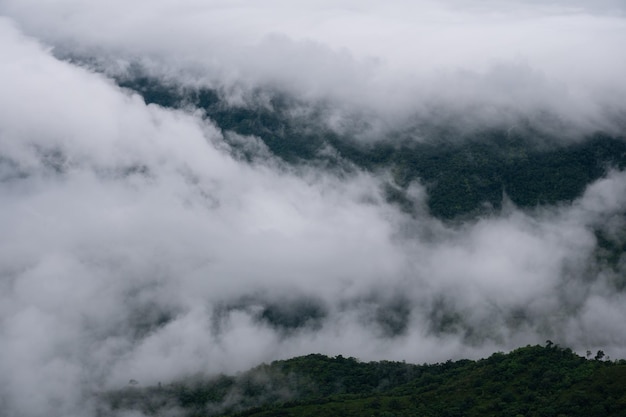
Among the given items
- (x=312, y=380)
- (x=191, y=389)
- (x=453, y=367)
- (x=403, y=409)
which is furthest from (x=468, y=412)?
(x=191, y=389)

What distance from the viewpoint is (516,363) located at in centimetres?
15350

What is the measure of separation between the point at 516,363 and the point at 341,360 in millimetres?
52635

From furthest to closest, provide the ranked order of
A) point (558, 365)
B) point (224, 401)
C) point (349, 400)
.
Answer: point (224, 401) → point (349, 400) → point (558, 365)

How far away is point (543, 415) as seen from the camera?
128750mm

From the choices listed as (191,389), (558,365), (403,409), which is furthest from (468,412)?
(191,389)

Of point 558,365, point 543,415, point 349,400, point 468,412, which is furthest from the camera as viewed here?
point 349,400

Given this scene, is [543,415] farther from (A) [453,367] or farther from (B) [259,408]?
(B) [259,408]

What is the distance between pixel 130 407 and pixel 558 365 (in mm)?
110591

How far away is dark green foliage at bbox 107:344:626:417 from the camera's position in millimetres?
134125

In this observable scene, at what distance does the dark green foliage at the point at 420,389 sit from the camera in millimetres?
134125

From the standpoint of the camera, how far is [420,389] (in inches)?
6265

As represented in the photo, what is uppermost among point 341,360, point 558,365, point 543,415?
point 341,360

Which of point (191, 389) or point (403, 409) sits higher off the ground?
point (191, 389)

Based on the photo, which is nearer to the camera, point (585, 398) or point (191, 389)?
point (585, 398)
